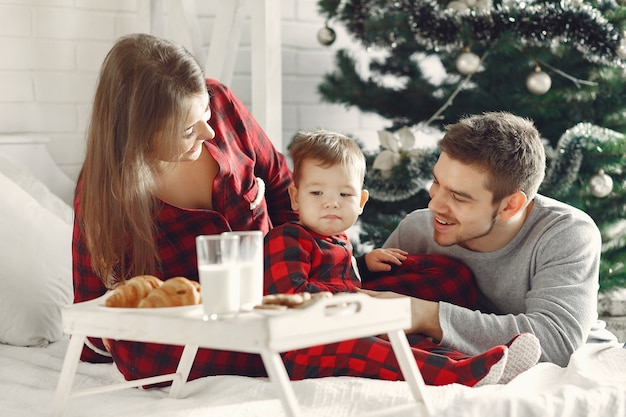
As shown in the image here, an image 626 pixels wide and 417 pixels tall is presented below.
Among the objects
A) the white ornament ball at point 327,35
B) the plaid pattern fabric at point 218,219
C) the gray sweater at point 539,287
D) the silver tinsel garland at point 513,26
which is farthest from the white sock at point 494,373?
the white ornament ball at point 327,35

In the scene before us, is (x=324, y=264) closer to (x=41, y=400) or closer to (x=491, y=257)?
(x=491, y=257)

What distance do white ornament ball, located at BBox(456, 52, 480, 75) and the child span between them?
0.88 metres

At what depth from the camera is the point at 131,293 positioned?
4.94 ft

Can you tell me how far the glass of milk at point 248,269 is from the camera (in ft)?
4.60

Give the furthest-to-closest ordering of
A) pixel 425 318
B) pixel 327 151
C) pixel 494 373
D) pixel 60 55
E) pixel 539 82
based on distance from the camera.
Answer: pixel 60 55 → pixel 539 82 → pixel 327 151 → pixel 425 318 → pixel 494 373

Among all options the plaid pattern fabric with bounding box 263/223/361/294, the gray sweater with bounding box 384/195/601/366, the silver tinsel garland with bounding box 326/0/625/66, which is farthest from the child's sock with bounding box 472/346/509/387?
the silver tinsel garland with bounding box 326/0/625/66

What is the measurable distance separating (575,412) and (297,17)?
7.71 ft

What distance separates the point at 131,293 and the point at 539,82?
1.78 meters

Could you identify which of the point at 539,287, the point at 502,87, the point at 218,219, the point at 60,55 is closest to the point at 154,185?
the point at 218,219

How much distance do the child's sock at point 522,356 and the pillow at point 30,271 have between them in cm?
111

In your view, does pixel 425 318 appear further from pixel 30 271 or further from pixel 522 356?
pixel 30 271

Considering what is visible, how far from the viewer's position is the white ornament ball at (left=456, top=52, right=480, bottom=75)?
9.47 ft

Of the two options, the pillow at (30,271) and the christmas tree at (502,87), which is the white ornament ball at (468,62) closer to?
the christmas tree at (502,87)

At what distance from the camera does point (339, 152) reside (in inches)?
81.0
